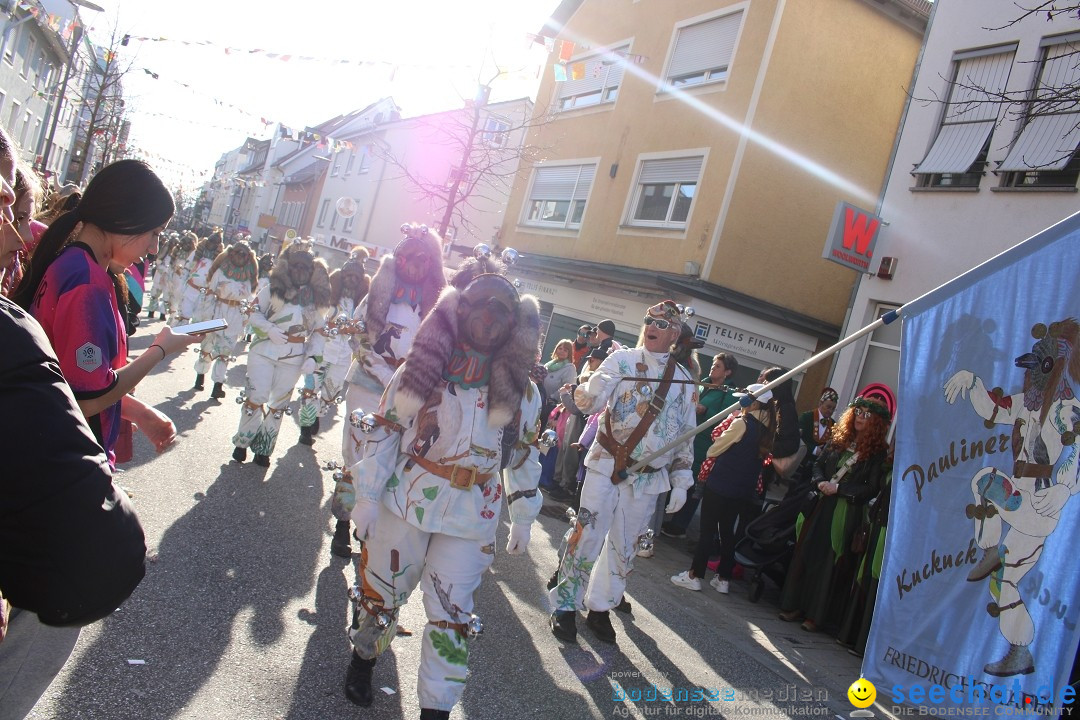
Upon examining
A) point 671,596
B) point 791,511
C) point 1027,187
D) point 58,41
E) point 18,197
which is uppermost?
point 58,41

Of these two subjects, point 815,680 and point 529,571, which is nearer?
point 815,680

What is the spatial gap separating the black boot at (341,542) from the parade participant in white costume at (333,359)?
9.13 ft

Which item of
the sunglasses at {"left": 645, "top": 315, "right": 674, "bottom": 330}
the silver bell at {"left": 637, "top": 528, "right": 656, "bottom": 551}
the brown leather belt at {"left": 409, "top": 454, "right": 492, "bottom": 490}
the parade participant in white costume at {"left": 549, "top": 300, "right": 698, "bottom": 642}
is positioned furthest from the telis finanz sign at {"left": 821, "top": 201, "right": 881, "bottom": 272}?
the brown leather belt at {"left": 409, "top": 454, "right": 492, "bottom": 490}

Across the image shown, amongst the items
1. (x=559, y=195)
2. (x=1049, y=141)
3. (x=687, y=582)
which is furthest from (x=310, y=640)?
(x=559, y=195)

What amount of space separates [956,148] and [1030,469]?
9228 millimetres

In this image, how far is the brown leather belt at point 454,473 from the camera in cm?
345

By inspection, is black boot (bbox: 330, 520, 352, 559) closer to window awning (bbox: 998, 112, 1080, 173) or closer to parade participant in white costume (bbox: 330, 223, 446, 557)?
parade participant in white costume (bbox: 330, 223, 446, 557)

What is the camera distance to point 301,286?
7.54 m

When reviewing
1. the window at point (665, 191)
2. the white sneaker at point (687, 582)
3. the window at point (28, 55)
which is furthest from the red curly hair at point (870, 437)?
the window at point (28, 55)

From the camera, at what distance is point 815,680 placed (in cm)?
531

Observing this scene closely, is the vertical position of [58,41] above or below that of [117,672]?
above

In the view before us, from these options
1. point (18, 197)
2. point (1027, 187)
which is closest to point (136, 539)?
point (18, 197)

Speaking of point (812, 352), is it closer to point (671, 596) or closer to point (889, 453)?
point (889, 453)

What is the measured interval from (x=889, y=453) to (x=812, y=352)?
8782 mm
